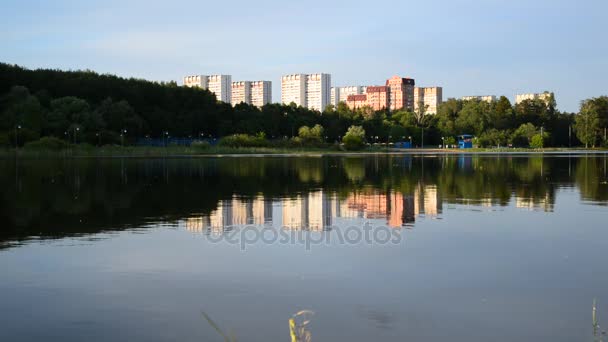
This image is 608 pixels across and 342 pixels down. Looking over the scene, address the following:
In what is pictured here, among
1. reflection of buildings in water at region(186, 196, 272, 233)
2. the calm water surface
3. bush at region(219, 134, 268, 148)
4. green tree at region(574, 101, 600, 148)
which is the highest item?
green tree at region(574, 101, 600, 148)

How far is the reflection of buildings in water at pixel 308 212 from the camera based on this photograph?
53.4ft

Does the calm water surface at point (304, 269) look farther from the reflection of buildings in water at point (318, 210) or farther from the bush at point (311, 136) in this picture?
the bush at point (311, 136)

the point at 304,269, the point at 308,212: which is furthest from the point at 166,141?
the point at 304,269

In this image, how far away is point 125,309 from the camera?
27.7 feet

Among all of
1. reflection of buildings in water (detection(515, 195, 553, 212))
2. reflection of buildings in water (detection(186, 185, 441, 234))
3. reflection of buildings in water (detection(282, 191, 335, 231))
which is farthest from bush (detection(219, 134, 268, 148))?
reflection of buildings in water (detection(515, 195, 553, 212))

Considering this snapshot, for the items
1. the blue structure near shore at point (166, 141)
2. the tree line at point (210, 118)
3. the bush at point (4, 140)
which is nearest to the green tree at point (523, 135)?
the tree line at point (210, 118)

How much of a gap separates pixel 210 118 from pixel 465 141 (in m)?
59.7

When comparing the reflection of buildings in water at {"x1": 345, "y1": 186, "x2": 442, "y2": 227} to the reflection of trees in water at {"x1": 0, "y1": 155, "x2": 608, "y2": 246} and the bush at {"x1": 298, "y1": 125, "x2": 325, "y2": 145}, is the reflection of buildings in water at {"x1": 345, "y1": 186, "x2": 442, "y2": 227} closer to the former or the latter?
the reflection of trees in water at {"x1": 0, "y1": 155, "x2": 608, "y2": 246}

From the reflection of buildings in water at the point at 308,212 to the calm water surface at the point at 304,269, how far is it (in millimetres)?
85

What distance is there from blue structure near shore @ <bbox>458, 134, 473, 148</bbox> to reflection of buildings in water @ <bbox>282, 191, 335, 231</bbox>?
124457 mm

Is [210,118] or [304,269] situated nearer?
[304,269]

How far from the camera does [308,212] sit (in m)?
18.9

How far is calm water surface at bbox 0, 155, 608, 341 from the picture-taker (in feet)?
25.4

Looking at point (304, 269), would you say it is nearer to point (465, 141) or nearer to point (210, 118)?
point (210, 118)
